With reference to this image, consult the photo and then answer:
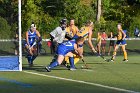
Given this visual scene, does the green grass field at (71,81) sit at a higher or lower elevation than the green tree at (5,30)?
lower

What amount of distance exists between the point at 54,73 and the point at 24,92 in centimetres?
483

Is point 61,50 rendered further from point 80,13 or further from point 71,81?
point 80,13

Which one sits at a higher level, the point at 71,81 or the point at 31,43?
the point at 31,43

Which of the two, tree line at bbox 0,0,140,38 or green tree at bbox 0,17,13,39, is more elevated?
tree line at bbox 0,0,140,38

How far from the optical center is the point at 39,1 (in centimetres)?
4531

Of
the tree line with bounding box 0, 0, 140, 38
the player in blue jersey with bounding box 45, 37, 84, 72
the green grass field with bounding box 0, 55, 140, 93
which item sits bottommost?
the green grass field with bounding box 0, 55, 140, 93

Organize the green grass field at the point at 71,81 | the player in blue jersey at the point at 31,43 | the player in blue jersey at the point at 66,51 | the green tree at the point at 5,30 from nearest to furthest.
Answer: the green grass field at the point at 71,81 < the player in blue jersey at the point at 66,51 < the player in blue jersey at the point at 31,43 < the green tree at the point at 5,30

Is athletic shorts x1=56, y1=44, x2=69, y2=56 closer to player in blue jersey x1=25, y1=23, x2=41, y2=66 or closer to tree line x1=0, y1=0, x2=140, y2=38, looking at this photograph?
player in blue jersey x1=25, y1=23, x2=41, y2=66

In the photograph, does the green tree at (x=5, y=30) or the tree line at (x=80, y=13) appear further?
the tree line at (x=80, y=13)

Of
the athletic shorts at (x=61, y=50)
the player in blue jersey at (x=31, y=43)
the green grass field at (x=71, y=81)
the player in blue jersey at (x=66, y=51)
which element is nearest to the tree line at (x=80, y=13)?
the player in blue jersey at (x=31, y=43)

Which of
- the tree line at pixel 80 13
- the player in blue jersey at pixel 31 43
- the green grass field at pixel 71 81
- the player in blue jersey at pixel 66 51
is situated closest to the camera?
the green grass field at pixel 71 81

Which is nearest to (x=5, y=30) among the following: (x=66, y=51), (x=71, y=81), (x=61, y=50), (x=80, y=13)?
(x=66, y=51)

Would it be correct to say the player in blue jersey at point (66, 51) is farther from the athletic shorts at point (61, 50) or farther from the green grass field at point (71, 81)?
the green grass field at point (71, 81)

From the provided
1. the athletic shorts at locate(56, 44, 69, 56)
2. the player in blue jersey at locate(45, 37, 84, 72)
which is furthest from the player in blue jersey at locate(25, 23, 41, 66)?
the athletic shorts at locate(56, 44, 69, 56)
